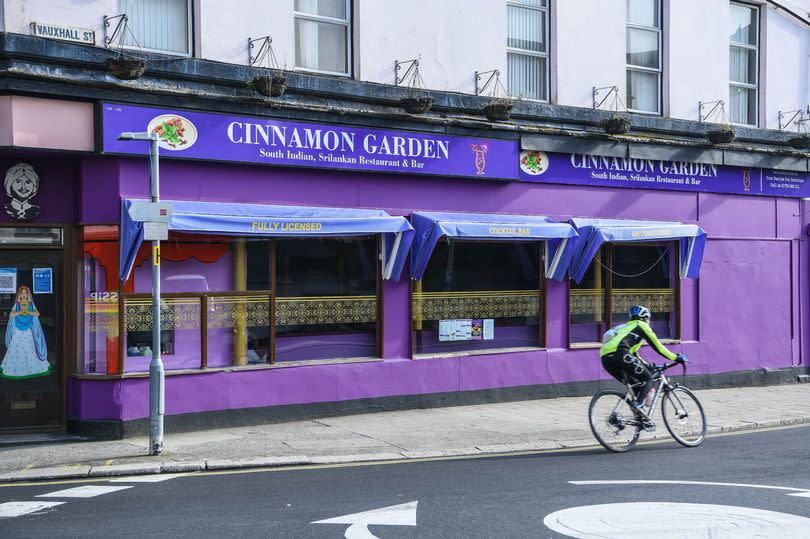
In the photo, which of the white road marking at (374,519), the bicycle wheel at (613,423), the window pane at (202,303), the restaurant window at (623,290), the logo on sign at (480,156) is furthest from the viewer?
the restaurant window at (623,290)

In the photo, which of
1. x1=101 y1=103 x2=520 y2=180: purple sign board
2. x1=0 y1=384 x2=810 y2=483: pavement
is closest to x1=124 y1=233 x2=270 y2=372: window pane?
x1=0 y1=384 x2=810 y2=483: pavement

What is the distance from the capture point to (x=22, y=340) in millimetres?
12836

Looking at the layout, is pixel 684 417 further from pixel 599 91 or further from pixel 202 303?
pixel 599 91

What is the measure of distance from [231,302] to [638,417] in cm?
568

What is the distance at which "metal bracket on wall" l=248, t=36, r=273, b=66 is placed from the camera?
13758 mm

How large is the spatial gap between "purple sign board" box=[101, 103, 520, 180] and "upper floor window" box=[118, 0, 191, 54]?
107 centimetres

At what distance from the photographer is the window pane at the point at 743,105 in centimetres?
1962

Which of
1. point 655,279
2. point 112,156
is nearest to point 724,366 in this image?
point 655,279

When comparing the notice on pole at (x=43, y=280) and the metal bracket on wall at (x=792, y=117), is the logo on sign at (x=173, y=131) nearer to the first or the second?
the notice on pole at (x=43, y=280)

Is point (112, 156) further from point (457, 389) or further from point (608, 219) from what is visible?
point (608, 219)

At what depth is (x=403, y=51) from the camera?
1516 cm

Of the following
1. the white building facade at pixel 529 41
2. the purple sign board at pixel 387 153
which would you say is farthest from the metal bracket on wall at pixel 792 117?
the purple sign board at pixel 387 153

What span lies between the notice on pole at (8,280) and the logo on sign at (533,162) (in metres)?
7.92

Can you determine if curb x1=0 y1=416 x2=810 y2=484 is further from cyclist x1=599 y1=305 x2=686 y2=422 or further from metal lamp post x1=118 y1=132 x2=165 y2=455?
cyclist x1=599 y1=305 x2=686 y2=422
